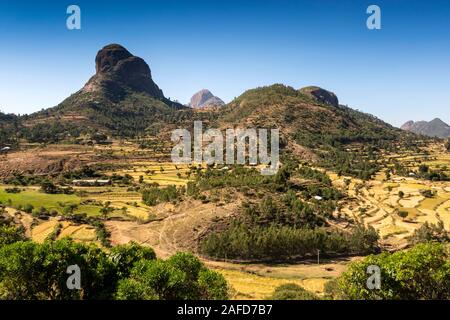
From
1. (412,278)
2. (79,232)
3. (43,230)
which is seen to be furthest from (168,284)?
(43,230)

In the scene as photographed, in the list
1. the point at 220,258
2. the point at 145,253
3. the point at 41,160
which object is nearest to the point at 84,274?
the point at 145,253

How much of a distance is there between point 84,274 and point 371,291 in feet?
109

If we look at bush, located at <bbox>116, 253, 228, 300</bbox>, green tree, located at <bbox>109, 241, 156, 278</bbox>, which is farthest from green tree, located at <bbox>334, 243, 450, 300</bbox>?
green tree, located at <bbox>109, 241, 156, 278</bbox>

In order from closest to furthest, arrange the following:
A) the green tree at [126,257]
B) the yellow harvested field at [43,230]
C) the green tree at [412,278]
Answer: the green tree at [412,278] < the green tree at [126,257] < the yellow harvested field at [43,230]

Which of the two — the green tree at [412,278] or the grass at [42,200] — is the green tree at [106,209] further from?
the green tree at [412,278]

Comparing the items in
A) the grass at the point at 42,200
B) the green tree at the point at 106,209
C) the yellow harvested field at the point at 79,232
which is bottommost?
the yellow harvested field at the point at 79,232

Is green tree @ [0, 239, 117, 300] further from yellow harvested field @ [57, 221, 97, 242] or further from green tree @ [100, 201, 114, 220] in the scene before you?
green tree @ [100, 201, 114, 220]

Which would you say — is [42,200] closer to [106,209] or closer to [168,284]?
[106,209]

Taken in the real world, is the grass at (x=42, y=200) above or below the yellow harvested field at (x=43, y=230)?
above

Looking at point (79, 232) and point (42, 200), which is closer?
point (79, 232)

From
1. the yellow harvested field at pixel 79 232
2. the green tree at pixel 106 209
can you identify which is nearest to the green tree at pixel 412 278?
the yellow harvested field at pixel 79 232

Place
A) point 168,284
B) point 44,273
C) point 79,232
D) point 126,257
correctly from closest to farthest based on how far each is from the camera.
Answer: point 168,284 → point 44,273 → point 126,257 → point 79,232

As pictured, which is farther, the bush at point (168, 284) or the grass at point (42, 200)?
the grass at point (42, 200)

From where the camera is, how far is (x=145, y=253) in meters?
54.0
